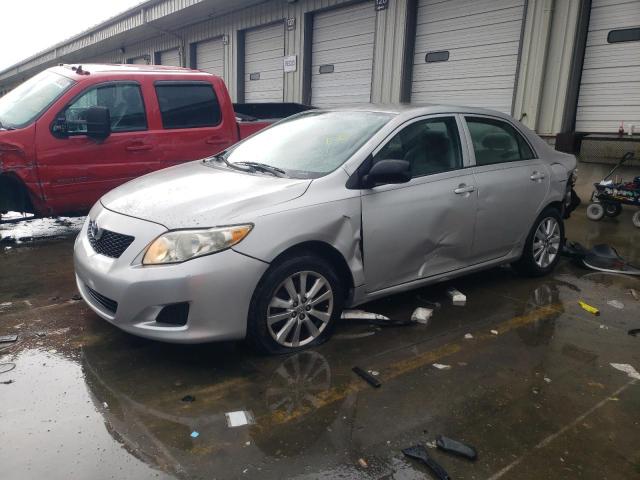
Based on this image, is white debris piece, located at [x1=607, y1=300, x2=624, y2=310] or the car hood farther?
white debris piece, located at [x1=607, y1=300, x2=624, y2=310]

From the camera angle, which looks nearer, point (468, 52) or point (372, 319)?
point (372, 319)

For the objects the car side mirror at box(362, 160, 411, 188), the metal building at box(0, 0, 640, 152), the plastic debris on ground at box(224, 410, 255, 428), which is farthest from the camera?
the metal building at box(0, 0, 640, 152)

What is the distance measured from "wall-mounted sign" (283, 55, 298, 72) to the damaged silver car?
881 centimetres

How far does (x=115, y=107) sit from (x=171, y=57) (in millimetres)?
14202

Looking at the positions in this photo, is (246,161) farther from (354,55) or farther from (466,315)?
(354,55)

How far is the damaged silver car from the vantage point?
3.04 metres

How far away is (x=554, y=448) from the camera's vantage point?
102 inches

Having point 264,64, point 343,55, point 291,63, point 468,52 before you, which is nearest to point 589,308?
point 468,52

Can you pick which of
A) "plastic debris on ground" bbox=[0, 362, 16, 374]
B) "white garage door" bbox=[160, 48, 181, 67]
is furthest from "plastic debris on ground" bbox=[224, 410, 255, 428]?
"white garage door" bbox=[160, 48, 181, 67]

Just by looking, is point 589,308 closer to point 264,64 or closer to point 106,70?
point 106,70

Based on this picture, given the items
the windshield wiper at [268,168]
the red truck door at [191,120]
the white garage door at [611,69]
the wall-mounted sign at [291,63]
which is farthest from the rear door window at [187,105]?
the wall-mounted sign at [291,63]

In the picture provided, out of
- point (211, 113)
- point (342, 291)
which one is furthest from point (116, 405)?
point (211, 113)

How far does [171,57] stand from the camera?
61.8 ft

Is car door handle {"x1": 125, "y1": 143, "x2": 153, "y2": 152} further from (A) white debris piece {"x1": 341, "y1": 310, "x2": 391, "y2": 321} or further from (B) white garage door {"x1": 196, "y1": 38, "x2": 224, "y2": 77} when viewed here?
(B) white garage door {"x1": 196, "y1": 38, "x2": 224, "y2": 77}
